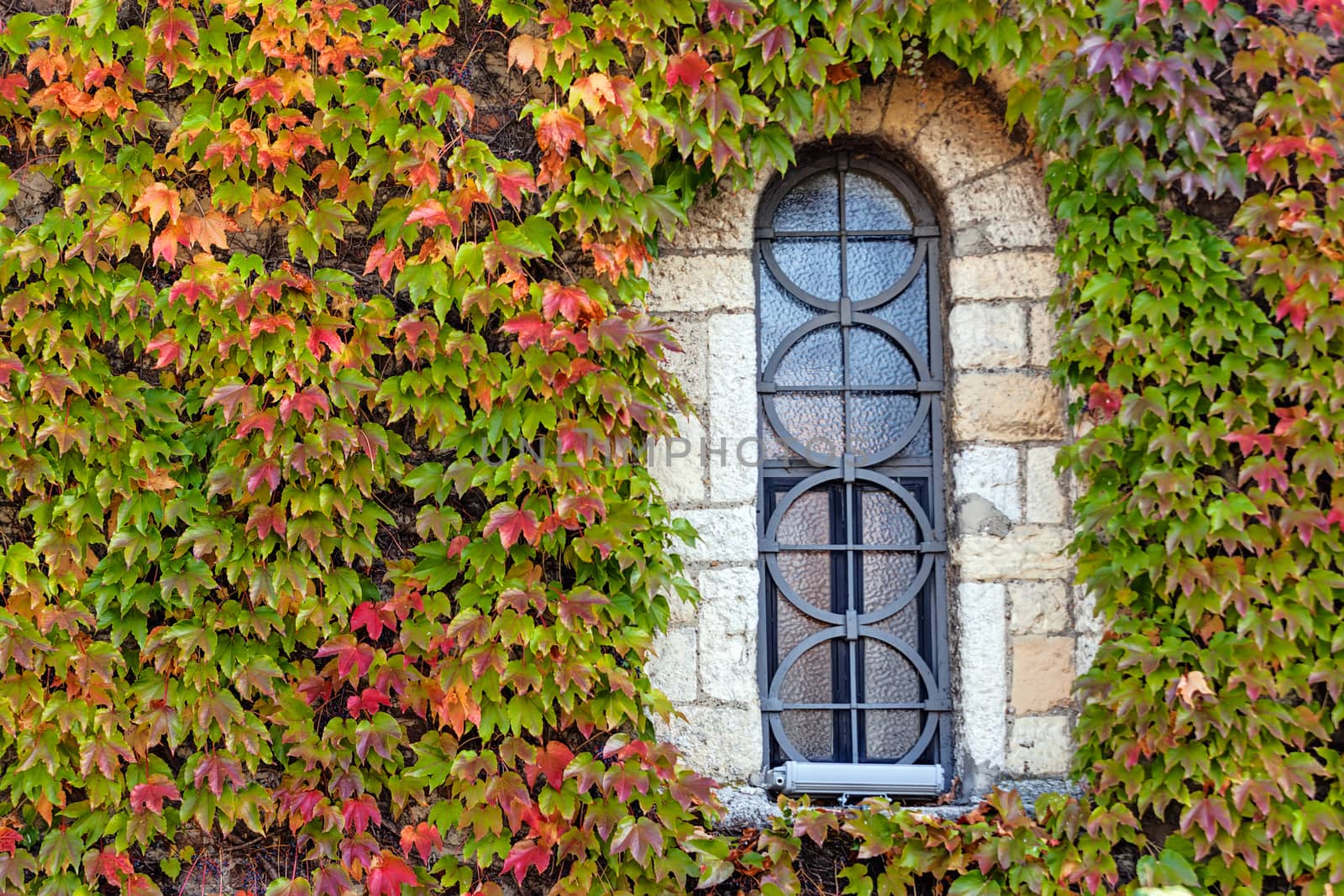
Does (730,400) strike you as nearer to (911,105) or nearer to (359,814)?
(911,105)

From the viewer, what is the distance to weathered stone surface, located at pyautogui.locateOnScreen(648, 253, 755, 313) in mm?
2793

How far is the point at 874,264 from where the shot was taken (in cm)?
291

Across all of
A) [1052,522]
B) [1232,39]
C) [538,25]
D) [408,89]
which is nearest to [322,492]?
[408,89]

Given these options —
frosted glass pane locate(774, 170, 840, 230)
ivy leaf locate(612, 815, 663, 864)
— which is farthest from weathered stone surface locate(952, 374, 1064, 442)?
ivy leaf locate(612, 815, 663, 864)

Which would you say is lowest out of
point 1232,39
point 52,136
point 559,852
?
point 559,852

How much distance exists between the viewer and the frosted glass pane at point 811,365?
289cm

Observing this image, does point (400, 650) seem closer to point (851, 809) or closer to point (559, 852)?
point (559, 852)

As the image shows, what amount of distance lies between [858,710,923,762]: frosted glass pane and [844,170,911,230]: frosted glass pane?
4.64 feet

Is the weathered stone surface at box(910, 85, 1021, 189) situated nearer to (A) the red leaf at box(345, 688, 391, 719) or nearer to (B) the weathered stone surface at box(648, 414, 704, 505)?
(B) the weathered stone surface at box(648, 414, 704, 505)

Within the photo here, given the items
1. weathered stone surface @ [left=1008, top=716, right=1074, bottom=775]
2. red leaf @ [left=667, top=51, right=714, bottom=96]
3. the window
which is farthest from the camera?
the window

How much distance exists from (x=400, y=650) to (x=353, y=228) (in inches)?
45.8

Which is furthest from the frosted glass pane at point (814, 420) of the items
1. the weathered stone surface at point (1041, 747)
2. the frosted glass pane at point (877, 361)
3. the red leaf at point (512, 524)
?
the weathered stone surface at point (1041, 747)

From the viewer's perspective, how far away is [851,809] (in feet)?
8.65

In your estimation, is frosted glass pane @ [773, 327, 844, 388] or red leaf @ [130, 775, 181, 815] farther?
frosted glass pane @ [773, 327, 844, 388]
